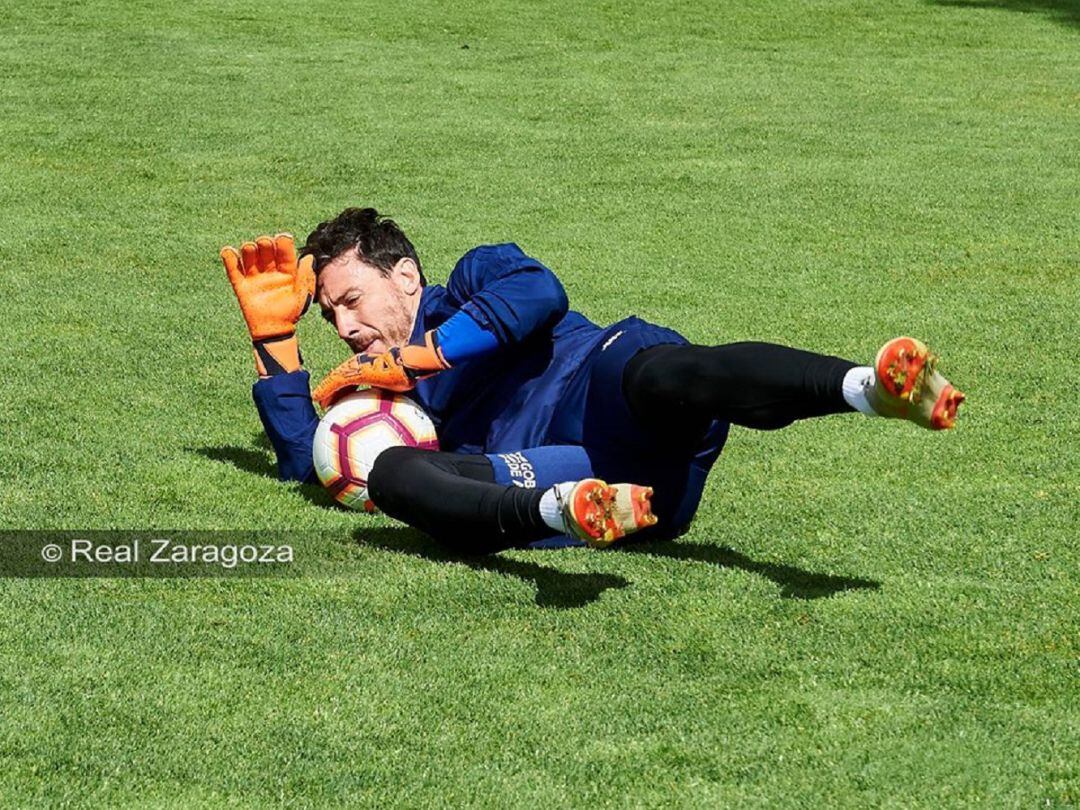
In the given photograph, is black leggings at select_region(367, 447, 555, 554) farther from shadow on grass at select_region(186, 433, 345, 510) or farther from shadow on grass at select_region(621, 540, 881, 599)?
shadow on grass at select_region(186, 433, 345, 510)

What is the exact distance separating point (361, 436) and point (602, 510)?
4.71 feet

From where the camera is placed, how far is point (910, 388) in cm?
435

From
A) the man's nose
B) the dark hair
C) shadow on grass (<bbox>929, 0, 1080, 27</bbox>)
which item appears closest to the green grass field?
the man's nose

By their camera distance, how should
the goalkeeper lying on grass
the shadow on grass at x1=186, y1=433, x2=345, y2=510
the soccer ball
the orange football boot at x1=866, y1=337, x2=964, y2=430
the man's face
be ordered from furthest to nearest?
the shadow on grass at x1=186, y1=433, x2=345, y2=510 < the man's face < the soccer ball < the goalkeeper lying on grass < the orange football boot at x1=866, y1=337, x2=964, y2=430

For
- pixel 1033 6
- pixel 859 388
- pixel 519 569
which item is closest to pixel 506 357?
pixel 519 569

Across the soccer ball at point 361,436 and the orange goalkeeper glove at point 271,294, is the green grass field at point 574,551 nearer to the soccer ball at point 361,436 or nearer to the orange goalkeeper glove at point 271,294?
the soccer ball at point 361,436

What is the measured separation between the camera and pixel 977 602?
195 inches

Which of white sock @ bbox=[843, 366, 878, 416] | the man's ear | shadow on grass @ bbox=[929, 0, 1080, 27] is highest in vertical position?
white sock @ bbox=[843, 366, 878, 416]

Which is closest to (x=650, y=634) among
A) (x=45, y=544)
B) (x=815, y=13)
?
(x=45, y=544)

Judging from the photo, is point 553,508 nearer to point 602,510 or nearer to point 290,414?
point 602,510

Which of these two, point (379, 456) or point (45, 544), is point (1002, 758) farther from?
point (45, 544)

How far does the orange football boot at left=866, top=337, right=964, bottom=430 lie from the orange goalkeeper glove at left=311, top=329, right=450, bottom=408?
1.55 m

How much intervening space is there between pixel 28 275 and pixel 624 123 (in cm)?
635

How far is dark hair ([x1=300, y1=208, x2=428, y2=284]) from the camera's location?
5898mm
